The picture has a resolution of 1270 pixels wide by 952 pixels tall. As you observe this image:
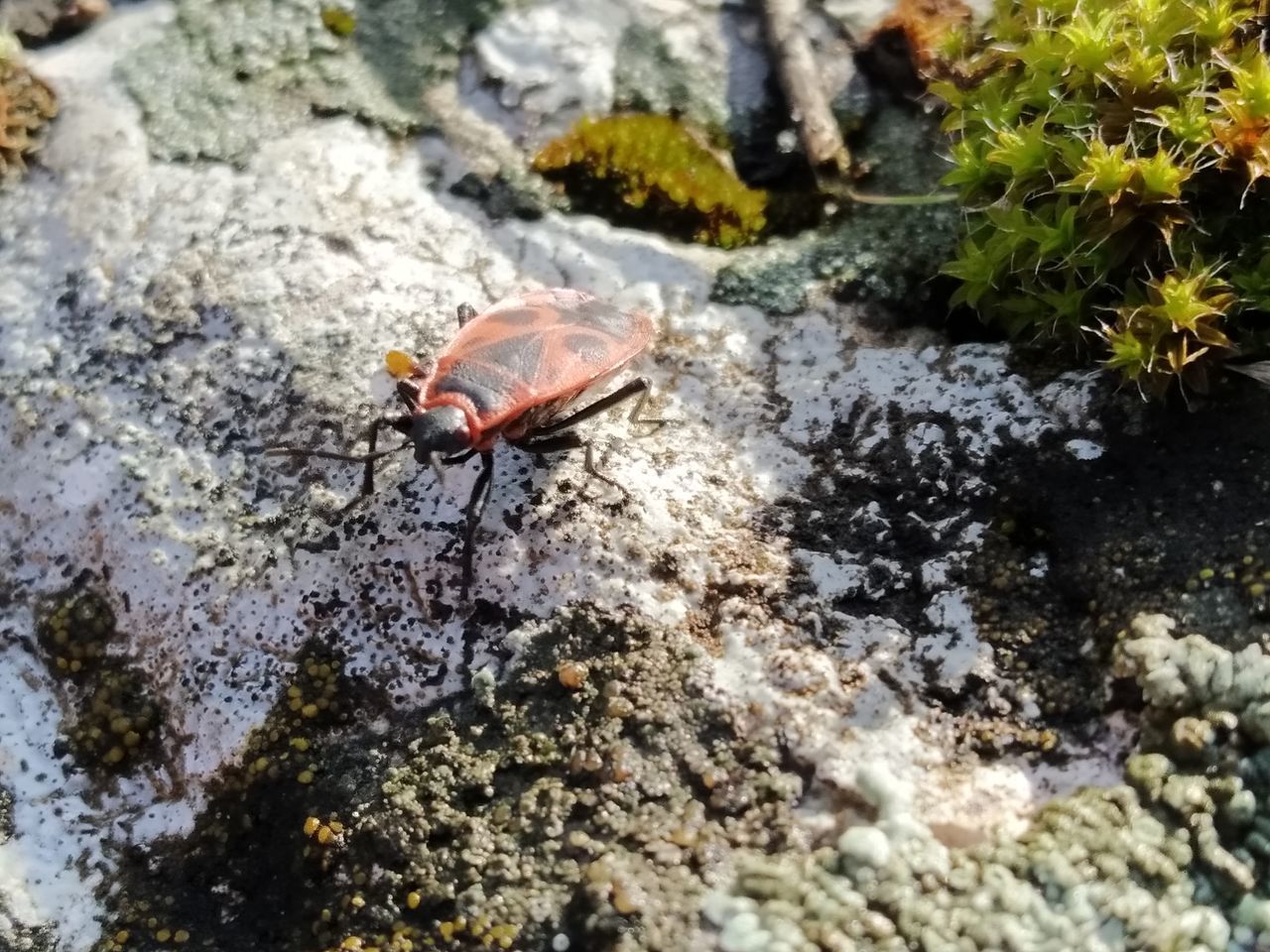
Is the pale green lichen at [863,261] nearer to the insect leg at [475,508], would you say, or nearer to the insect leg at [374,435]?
the insect leg at [475,508]

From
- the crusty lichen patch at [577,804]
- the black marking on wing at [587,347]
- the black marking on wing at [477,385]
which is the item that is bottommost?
the crusty lichen patch at [577,804]

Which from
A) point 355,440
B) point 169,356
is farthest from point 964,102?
point 169,356

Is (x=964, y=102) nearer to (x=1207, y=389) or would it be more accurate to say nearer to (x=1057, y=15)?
(x=1057, y=15)

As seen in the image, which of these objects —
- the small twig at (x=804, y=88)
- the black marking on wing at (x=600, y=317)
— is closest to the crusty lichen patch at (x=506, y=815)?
the black marking on wing at (x=600, y=317)

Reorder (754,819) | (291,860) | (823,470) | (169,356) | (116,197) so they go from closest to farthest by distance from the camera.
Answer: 1. (754,819)
2. (291,860)
3. (823,470)
4. (169,356)
5. (116,197)

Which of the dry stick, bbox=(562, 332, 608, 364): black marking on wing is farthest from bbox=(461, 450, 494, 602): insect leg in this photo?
the dry stick

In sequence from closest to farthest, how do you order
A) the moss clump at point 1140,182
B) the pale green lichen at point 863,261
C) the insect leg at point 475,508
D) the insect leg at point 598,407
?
the moss clump at point 1140,182 → the insect leg at point 475,508 → the insect leg at point 598,407 → the pale green lichen at point 863,261
